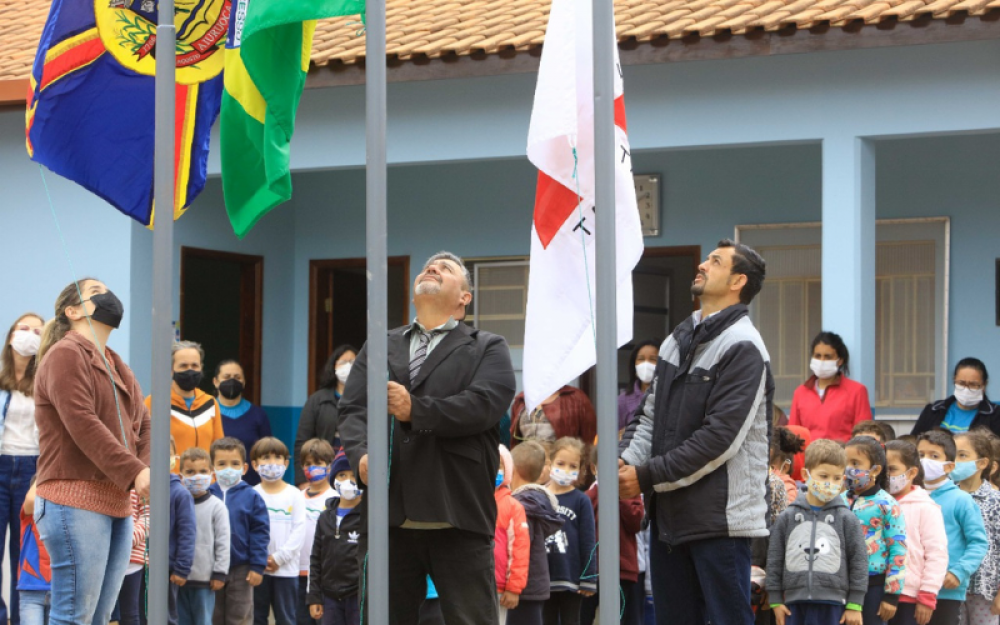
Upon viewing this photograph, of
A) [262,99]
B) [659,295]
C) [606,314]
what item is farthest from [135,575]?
[659,295]

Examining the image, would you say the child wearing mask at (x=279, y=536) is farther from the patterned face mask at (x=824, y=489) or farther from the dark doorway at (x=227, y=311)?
the dark doorway at (x=227, y=311)

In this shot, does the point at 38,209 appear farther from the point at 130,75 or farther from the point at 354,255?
the point at 130,75

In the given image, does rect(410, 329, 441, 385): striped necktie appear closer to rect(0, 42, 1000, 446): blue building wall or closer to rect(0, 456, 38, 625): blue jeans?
rect(0, 456, 38, 625): blue jeans

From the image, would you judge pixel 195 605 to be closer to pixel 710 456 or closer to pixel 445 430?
pixel 445 430

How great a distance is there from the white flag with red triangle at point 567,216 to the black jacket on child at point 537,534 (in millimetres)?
2603

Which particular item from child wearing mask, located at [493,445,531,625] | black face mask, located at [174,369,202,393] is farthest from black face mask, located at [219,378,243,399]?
child wearing mask, located at [493,445,531,625]

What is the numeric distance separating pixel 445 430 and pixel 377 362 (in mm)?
948

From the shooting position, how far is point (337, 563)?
818 cm

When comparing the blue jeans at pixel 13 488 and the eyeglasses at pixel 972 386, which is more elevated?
the eyeglasses at pixel 972 386

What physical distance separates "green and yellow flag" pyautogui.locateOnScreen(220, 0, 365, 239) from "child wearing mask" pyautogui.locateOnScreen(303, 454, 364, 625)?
2712mm

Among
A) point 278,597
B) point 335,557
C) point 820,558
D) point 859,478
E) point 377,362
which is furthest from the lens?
point 278,597

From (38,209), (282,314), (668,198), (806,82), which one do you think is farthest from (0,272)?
(806,82)

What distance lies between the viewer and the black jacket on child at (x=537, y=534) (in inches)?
321

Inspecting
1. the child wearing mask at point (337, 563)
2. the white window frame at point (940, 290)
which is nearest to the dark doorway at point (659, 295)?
the white window frame at point (940, 290)
